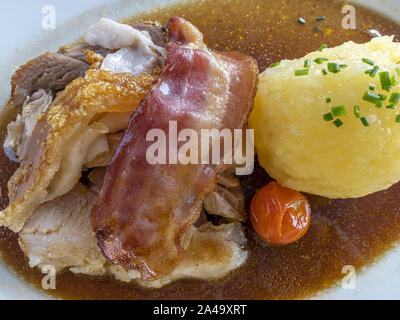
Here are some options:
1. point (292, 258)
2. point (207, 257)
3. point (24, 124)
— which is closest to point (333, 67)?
point (292, 258)

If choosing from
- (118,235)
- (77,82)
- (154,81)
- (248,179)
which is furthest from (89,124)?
(248,179)

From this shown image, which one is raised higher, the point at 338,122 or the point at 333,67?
the point at 333,67

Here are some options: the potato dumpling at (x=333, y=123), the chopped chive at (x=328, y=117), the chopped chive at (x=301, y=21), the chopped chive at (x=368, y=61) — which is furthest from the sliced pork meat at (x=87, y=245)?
the chopped chive at (x=301, y=21)

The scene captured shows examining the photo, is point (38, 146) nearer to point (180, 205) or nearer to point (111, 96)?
point (111, 96)

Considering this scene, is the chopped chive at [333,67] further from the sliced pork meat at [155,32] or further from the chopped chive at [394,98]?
the sliced pork meat at [155,32]

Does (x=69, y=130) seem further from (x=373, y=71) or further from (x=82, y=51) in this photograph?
(x=373, y=71)
